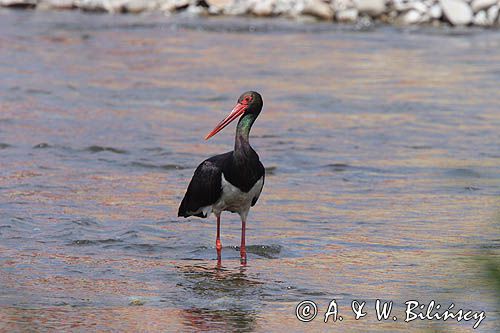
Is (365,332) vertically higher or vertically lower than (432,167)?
higher

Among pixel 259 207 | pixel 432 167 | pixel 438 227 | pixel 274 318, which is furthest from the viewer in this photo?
pixel 432 167

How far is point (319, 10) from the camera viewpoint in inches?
1050

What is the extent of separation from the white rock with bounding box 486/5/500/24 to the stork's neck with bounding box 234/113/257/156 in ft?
62.5

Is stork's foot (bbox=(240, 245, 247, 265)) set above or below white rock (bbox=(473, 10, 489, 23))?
above

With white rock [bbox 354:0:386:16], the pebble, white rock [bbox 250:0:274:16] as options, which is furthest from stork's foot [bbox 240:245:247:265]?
white rock [bbox 250:0:274:16]

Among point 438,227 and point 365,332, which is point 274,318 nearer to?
point 365,332

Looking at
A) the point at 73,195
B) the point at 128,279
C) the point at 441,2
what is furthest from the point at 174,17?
the point at 128,279

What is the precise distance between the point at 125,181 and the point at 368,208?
2236mm

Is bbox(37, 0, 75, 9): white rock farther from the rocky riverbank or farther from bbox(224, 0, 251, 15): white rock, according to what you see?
bbox(224, 0, 251, 15): white rock

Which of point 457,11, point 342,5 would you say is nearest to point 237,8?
point 342,5

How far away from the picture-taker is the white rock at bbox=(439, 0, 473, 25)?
2538 cm

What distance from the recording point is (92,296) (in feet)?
21.0

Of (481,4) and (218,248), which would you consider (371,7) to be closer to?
(481,4)

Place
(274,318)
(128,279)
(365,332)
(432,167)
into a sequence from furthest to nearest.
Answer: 1. (432,167)
2. (128,279)
3. (274,318)
4. (365,332)
